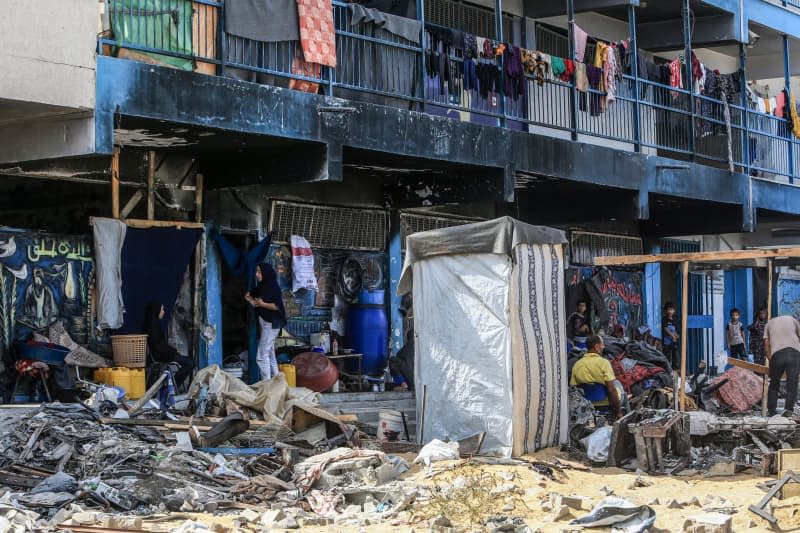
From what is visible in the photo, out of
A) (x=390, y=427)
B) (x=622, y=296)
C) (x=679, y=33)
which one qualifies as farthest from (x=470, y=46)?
(x=622, y=296)

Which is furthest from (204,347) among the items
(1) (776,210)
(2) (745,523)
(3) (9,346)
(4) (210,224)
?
(1) (776,210)

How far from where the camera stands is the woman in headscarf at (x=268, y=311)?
15.4 metres

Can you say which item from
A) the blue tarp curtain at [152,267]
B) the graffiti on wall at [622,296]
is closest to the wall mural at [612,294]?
the graffiti on wall at [622,296]

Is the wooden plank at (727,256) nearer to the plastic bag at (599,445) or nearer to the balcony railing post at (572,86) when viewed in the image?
the balcony railing post at (572,86)

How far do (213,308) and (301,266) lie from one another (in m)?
1.55

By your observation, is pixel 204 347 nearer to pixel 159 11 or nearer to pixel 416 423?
pixel 416 423

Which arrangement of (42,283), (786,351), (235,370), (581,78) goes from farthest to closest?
(581,78) → (786,351) → (235,370) → (42,283)

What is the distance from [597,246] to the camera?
22.2 metres

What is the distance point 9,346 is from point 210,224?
3421mm

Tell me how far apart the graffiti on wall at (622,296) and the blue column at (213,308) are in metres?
8.12

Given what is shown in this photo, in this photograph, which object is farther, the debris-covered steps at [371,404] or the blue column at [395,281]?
the blue column at [395,281]

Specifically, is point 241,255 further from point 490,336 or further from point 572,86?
point 572,86

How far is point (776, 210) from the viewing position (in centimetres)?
2245

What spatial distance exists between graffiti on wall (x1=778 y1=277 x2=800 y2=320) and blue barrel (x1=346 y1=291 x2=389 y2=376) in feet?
40.4
